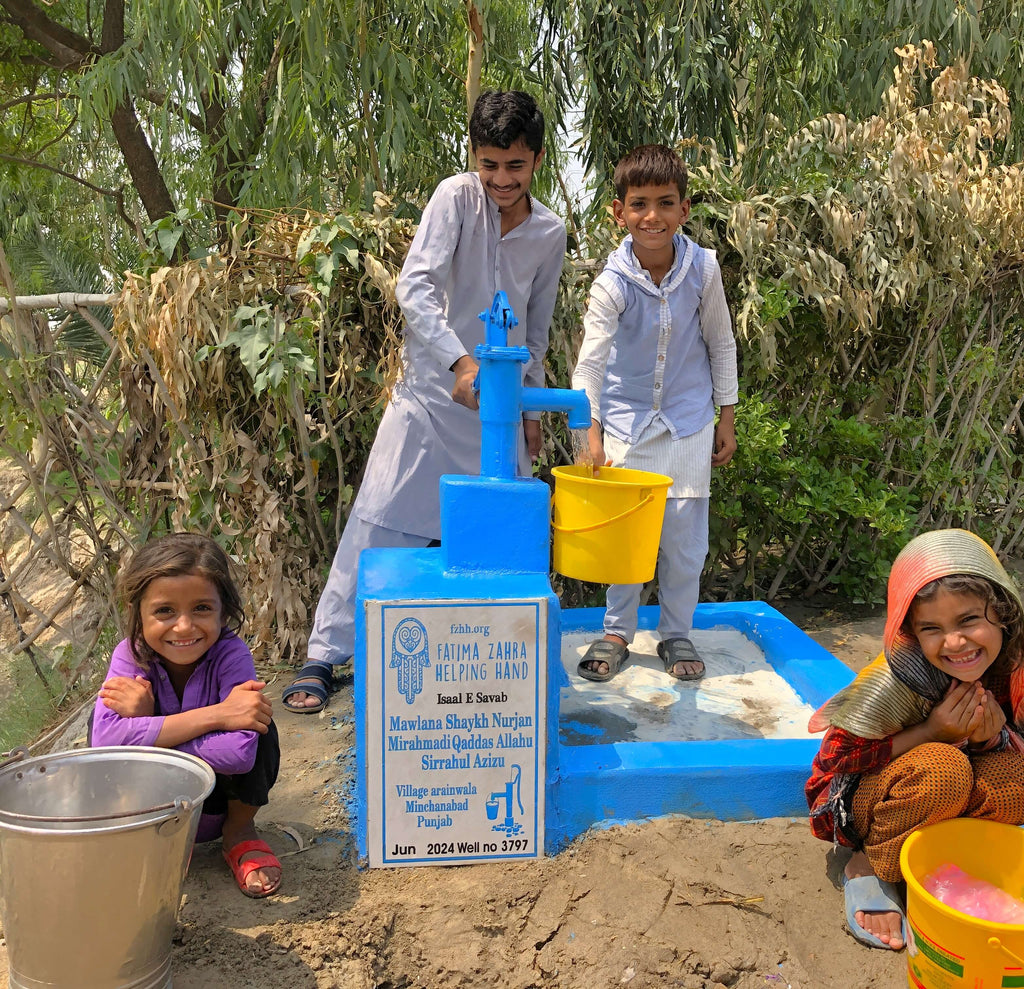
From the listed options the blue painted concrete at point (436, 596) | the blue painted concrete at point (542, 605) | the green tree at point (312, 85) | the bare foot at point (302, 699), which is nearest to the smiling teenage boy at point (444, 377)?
the bare foot at point (302, 699)

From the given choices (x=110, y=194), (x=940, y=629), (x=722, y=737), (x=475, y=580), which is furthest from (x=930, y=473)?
(x=110, y=194)

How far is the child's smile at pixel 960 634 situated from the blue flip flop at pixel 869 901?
466 mm

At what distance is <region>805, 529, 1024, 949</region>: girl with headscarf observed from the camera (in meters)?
1.92

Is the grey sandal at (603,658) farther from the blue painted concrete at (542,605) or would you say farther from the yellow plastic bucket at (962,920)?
the yellow plastic bucket at (962,920)

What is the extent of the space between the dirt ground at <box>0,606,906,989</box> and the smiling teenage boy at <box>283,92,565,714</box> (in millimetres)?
729

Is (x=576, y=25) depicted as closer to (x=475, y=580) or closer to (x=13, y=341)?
(x=13, y=341)

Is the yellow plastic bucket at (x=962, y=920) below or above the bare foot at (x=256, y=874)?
above

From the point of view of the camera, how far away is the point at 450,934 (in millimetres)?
1998

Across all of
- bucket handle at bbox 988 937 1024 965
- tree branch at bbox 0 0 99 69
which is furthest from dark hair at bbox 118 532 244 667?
tree branch at bbox 0 0 99 69

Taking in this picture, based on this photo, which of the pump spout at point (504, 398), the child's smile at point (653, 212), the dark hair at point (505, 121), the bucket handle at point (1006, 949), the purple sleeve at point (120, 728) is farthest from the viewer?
the child's smile at point (653, 212)

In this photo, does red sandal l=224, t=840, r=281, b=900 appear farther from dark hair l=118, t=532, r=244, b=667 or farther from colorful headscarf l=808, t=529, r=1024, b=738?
colorful headscarf l=808, t=529, r=1024, b=738

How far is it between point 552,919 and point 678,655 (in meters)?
1.12

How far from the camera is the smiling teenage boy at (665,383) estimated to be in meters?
2.91

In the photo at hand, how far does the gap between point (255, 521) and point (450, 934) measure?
1687 mm
